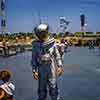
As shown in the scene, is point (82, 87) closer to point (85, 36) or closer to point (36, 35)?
point (36, 35)

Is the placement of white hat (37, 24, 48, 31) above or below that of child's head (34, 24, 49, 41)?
above

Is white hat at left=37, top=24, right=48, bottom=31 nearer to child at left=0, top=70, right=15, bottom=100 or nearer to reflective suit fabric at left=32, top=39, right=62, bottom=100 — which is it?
reflective suit fabric at left=32, top=39, right=62, bottom=100

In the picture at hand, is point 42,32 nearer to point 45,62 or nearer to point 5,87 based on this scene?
point 45,62

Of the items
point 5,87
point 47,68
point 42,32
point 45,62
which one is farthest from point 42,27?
point 5,87

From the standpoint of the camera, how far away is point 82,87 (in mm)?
11906

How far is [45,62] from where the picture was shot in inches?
309

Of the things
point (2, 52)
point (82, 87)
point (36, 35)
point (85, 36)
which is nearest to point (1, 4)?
point (2, 52)

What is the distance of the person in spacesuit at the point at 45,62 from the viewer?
7.84 meters

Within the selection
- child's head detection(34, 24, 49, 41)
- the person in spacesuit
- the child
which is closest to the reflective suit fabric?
the person in spacesuit

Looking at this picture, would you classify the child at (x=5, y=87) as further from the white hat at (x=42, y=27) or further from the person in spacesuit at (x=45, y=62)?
the white hat at (x=42, y=27)

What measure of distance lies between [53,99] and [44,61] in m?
0.65

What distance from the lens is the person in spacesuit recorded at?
25.7 feet

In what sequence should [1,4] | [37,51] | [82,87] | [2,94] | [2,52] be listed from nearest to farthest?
[2,94] < [37,51] < [82,87] < [2,52] < [1,4]

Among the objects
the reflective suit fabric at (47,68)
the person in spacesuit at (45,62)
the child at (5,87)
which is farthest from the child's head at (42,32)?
the child at (5,87)
